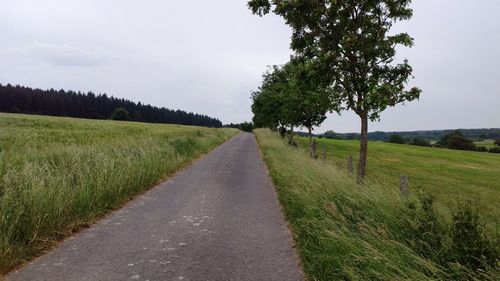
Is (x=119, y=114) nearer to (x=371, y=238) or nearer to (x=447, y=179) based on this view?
(x=447, y=179)

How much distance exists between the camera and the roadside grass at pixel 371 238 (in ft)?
12.3

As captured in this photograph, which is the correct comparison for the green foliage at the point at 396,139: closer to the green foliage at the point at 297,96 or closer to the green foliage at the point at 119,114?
the green foliage at the point at 297,96

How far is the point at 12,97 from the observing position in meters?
101

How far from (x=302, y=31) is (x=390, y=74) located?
3059 millimetres

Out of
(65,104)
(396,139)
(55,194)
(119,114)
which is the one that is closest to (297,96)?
(55,194)

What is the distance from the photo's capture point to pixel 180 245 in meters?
5.68

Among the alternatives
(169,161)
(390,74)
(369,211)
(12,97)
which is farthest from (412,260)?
(12,97)

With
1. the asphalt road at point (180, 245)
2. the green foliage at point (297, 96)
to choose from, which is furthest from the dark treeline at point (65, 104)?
the asphalt road at point (180, 245)

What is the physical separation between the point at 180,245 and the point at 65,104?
125 meters

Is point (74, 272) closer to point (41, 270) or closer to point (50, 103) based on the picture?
point (41, 270)

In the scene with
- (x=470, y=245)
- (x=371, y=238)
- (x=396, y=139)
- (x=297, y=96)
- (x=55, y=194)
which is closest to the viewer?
(x=470, y=245)

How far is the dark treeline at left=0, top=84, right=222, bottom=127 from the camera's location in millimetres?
101750

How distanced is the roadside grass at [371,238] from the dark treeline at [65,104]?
391 feet

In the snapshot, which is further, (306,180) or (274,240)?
(306,180)
